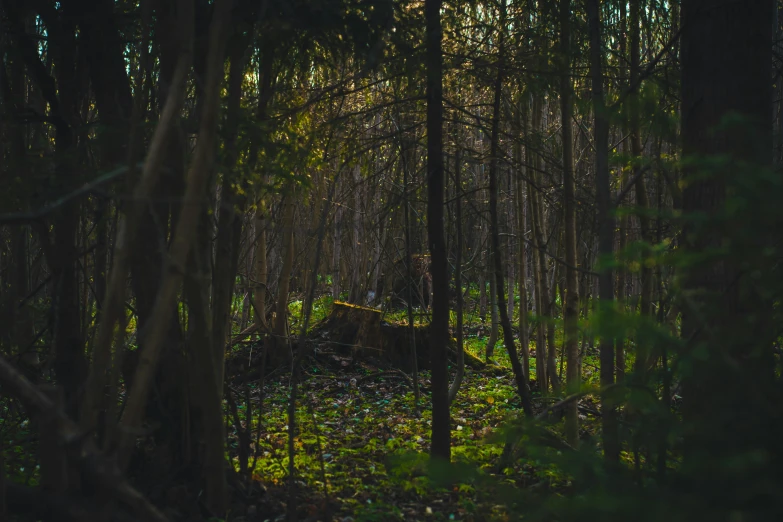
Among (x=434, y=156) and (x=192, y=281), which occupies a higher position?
(x=434, y=156)

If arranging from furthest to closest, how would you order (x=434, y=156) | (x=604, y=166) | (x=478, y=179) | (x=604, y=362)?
(x=478, y=179) → (x=434, y=156) → (x=604, y=362) → (x=604, y=166)

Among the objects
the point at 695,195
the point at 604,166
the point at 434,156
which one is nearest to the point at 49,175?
the point at 434,156

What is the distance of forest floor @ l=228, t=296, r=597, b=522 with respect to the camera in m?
→ 3.71

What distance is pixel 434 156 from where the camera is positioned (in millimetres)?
4664

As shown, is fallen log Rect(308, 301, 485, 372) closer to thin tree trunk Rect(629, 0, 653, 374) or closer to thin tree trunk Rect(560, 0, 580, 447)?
thin tree trunk Rect(560, 0, 580, 447)

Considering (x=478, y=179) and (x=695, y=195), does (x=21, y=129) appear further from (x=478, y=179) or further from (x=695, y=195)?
(x=478, y=179)

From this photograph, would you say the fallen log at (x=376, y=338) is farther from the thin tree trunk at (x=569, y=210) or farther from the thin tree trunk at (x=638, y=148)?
the thin tree trunk at (x=638, y=148)

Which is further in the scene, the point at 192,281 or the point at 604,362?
the point at 604,362

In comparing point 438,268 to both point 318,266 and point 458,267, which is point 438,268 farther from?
point 318,266

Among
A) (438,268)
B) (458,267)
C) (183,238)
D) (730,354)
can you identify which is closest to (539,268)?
(458,267)

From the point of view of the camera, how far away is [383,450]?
594cm

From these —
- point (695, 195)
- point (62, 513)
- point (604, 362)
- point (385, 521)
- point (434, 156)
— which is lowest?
point (385, 521)

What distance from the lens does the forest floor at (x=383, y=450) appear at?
146 inches

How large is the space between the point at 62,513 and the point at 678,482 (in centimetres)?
331
